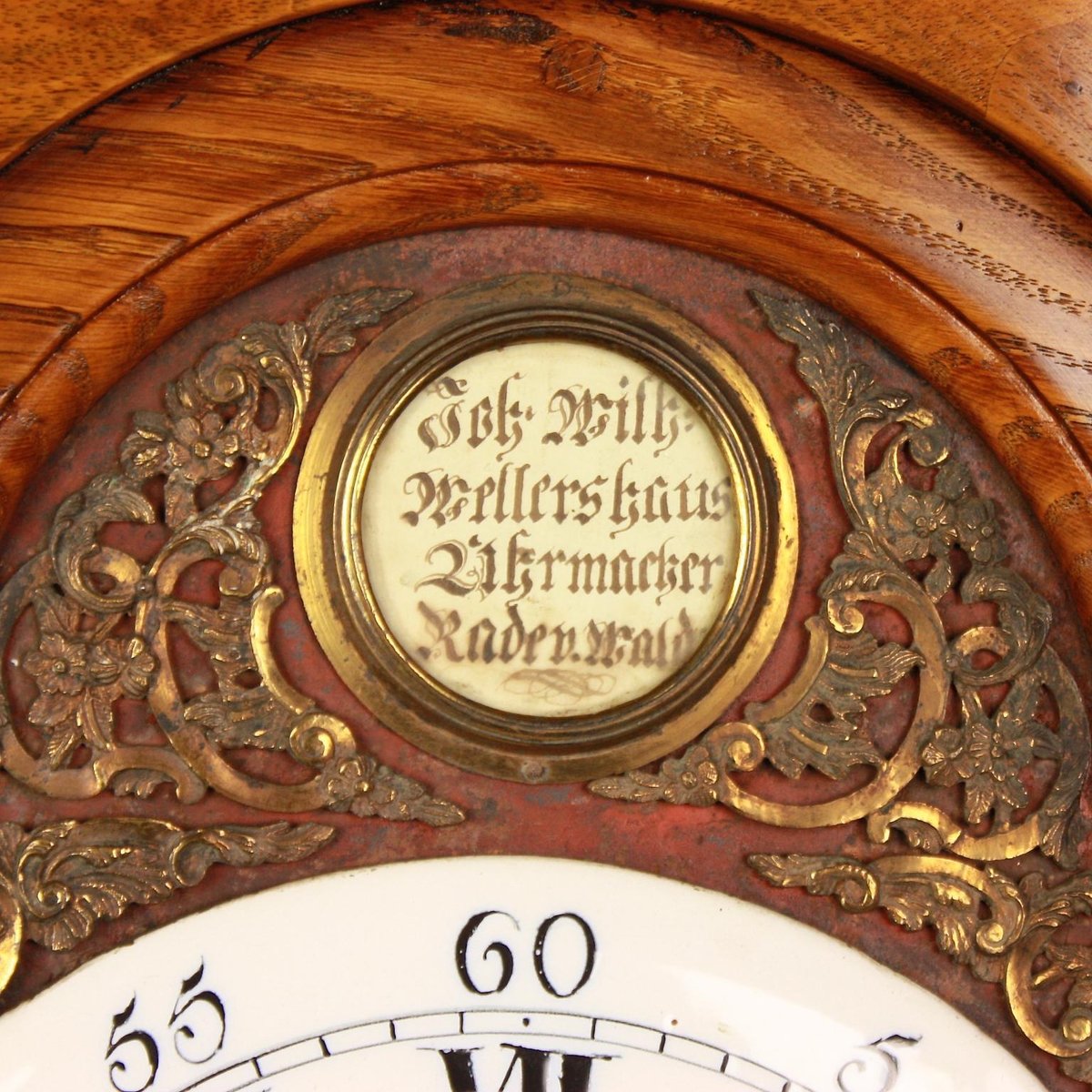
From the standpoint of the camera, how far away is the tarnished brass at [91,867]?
3.70 feet

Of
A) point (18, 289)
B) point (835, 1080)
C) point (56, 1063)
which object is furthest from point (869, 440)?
point (56, 1063)

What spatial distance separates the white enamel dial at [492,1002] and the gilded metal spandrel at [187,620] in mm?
86

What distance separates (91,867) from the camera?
1.13 meters

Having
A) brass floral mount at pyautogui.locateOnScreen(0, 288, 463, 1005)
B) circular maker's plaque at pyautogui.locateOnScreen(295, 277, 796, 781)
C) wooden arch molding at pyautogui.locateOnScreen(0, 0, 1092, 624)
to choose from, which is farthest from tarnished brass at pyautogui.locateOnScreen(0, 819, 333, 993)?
wooden arch molding at pyautogui.locateOnScreen(0, 0, 1092, 624)

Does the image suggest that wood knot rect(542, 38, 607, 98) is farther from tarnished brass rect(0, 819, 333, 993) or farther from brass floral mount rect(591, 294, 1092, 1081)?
tarnished brass rect(0, 819, 333, 993)

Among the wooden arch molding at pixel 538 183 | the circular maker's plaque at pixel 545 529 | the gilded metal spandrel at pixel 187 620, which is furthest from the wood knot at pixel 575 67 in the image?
the gilded metal spandrel at pixel 187 620

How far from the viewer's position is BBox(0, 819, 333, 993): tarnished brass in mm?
1127

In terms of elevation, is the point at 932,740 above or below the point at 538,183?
below

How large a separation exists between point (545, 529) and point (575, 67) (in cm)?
36

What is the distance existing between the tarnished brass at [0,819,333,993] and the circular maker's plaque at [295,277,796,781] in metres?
0.17

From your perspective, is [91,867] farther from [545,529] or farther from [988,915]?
[988,915]

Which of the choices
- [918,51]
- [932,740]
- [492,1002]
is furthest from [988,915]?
[918,51]

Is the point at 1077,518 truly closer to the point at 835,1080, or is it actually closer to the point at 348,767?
the point at 835,1080

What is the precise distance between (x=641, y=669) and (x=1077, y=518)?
37 centimetres
